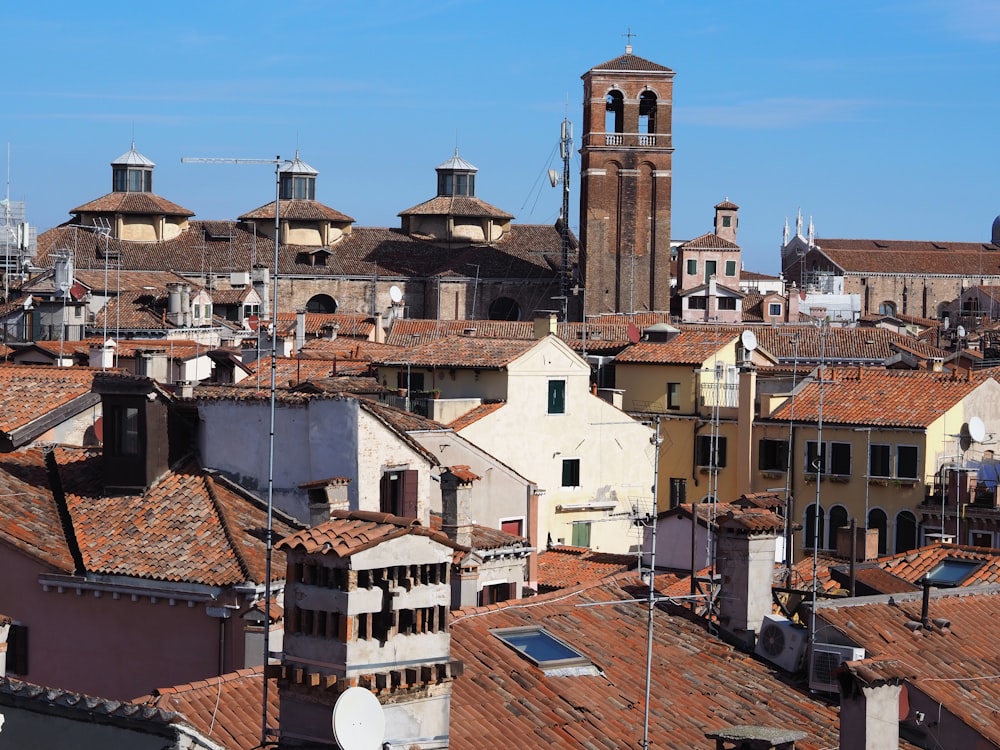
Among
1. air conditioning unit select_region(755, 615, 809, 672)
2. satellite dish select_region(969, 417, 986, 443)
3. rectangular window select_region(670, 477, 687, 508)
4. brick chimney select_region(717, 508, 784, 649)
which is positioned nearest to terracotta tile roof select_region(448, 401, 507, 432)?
rectangular window select_region(670, 477, 687, 508)

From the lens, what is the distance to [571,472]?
26.4 m

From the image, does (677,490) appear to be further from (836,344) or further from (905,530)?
(836,344)

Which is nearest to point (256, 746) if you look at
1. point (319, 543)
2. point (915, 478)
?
point (319, 543)

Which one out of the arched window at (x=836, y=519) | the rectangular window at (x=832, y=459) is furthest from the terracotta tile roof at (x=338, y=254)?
the arched window at (x=836, y=519)

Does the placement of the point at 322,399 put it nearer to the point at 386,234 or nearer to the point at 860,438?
the point at 860,438

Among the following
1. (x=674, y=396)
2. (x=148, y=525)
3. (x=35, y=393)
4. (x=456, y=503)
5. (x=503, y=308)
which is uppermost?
(x=503, y=308)

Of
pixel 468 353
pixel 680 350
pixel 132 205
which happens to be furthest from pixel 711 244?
pixel 468 353

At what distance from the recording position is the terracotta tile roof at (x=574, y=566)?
64.8 ft

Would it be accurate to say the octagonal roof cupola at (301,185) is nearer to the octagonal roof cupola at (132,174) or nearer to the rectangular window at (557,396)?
the octagonal roof cupola at (132,174)

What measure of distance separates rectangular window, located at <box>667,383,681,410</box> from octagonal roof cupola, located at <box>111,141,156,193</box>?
44.1 meters

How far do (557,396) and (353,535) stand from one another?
57.1 ft

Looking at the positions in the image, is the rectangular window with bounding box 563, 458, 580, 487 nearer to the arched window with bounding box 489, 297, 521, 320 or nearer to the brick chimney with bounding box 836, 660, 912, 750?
the brick chimney with bounding box 836, 660, 912, 750

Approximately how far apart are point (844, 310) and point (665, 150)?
437 inches

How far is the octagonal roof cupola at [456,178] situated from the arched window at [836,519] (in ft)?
158
